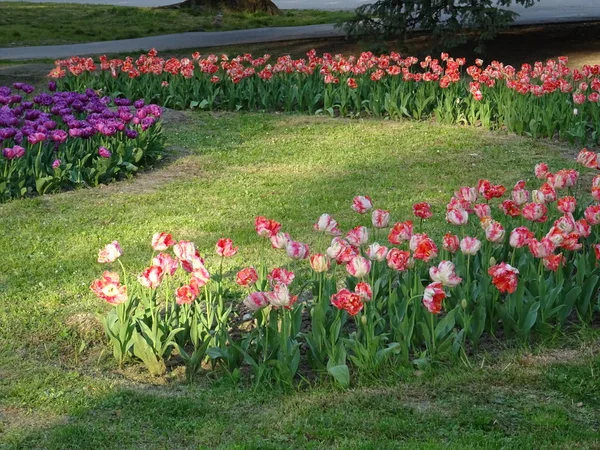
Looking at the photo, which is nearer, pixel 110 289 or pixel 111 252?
pixel 110 289

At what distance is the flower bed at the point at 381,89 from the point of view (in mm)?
9602

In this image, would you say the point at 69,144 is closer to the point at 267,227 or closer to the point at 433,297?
the point at 267,227

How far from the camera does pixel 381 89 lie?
11000 mm

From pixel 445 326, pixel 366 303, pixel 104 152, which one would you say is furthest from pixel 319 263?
pixel 104 152

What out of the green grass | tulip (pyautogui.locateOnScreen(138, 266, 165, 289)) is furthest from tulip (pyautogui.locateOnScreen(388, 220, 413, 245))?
the green grass

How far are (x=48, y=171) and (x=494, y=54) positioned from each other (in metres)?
8.57

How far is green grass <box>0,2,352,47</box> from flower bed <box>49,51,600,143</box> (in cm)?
755

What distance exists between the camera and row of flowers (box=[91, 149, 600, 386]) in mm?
4430

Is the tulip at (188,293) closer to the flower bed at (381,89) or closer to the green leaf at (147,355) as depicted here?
the green leaf at (147,355)

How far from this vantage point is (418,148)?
31.0ft

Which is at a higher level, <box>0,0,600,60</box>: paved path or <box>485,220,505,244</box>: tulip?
<box>0,0,600,60</box>: paved path

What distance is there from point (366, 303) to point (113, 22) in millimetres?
18343

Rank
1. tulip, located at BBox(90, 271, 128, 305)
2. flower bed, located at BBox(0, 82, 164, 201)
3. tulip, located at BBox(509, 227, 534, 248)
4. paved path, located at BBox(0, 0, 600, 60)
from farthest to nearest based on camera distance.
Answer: paved path, located at BBox(0, 0, 600, 60)
flower bed, located at BBox(0, 82, 164, 201)
tulip, located at BBox(509, 227, 534, 248)
tulip, located at BBox(90, 271, 128, 305)

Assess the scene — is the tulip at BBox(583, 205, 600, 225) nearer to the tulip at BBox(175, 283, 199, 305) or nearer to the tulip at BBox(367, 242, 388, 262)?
the tulip at BBox(367, 242, 388, 262)
